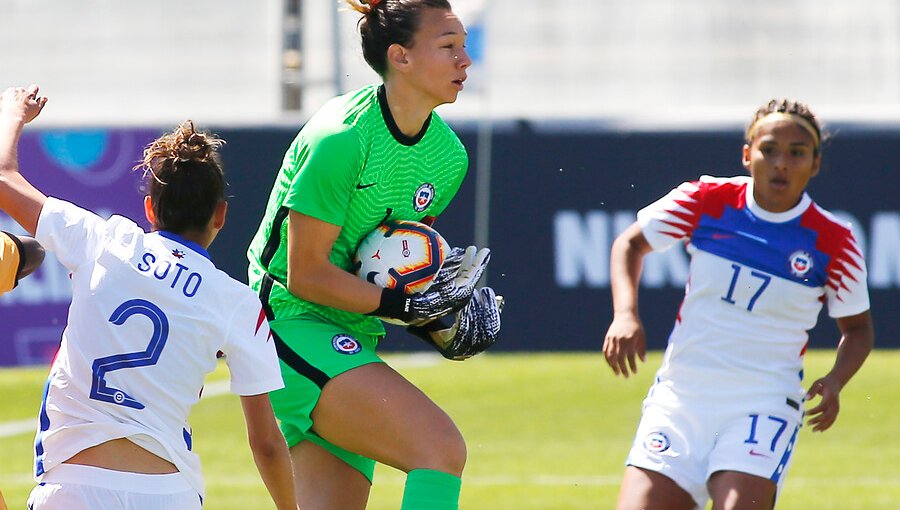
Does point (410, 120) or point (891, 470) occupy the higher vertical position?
point (410, 120)

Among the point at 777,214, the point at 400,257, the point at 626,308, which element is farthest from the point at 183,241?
the point at 777,214

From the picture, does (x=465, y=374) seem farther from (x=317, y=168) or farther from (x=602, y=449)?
(x=317, y=168)

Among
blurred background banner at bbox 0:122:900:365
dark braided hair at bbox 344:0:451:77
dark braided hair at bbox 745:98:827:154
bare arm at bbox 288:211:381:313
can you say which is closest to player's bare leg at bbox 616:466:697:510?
bare arm at bbox 288:211:381:313

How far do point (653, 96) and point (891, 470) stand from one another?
7.09 m

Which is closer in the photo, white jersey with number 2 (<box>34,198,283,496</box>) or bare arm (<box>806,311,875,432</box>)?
white jersey with number 2 (<box>34,198,283,496</box>)

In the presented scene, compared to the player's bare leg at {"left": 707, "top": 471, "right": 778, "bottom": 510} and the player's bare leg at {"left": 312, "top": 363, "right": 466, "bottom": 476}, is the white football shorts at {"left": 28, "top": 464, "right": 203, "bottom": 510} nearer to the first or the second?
the player's bare leg at {"left": 312, "top": 363, "right": 466, "bottom": 476}

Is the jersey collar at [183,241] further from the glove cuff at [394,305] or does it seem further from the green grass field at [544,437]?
the green grass field at [544,437]

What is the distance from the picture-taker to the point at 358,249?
176 inches

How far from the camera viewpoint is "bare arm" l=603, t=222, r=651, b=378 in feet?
15.3

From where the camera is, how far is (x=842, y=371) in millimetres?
4816

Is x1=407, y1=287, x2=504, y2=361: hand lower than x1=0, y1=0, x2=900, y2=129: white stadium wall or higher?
higher

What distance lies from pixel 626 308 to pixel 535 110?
1005 centimetres

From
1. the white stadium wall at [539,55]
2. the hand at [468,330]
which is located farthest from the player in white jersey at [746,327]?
the white stadium wall at [539,55]

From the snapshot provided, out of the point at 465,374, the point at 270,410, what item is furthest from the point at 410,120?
the point at 465,374
